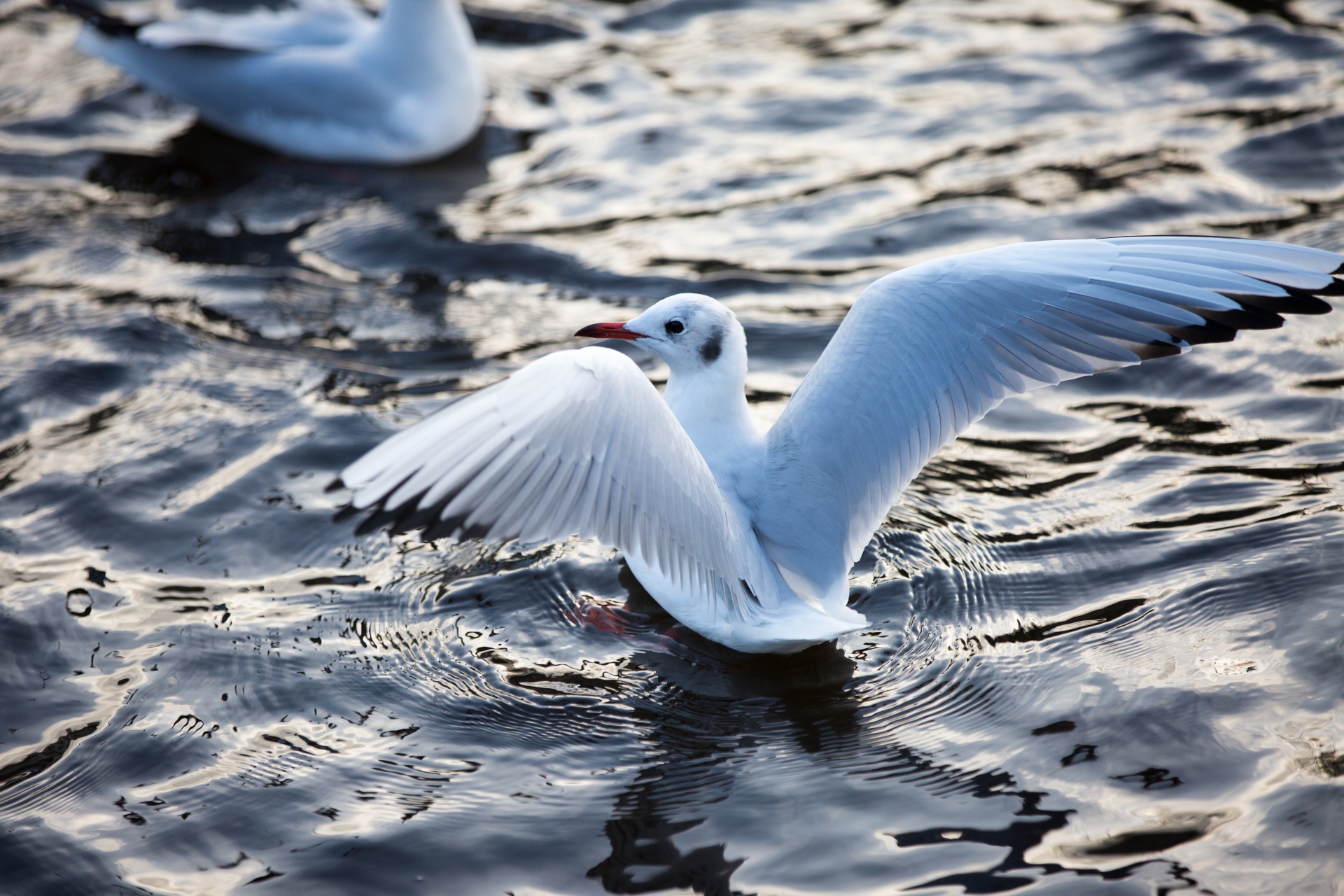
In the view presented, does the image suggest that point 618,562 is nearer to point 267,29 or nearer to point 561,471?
point 561,471

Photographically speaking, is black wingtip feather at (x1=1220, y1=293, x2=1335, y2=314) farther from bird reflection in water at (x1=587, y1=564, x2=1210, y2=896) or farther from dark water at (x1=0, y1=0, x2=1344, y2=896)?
bird reflection in water at (x1=587, y1=564, x2=1210, y2=896)

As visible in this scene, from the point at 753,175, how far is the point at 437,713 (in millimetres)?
4229

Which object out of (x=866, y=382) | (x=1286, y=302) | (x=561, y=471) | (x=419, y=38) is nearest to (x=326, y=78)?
(x=419, y=38)

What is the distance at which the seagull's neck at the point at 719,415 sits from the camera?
167 inches

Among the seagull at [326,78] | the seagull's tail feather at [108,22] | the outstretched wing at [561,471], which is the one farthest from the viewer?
the seagull's tail feather at [108,22]

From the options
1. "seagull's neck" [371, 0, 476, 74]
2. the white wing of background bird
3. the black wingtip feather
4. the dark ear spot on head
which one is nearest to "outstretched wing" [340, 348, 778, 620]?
the dark ear spot on head

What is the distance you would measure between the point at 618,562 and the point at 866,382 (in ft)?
4.04

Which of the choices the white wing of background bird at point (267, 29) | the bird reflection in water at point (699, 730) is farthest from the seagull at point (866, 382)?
the white wing of background bird at point (267, 29)

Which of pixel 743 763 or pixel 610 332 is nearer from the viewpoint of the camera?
pixel 743 763

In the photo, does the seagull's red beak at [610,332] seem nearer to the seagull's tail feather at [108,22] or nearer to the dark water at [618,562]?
the dark water at [618,562]

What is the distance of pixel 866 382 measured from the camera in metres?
4.05

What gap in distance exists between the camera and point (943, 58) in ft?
27.0

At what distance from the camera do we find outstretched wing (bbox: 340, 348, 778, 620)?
3.25 meters

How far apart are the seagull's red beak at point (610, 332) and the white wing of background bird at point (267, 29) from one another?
14.4 ft
